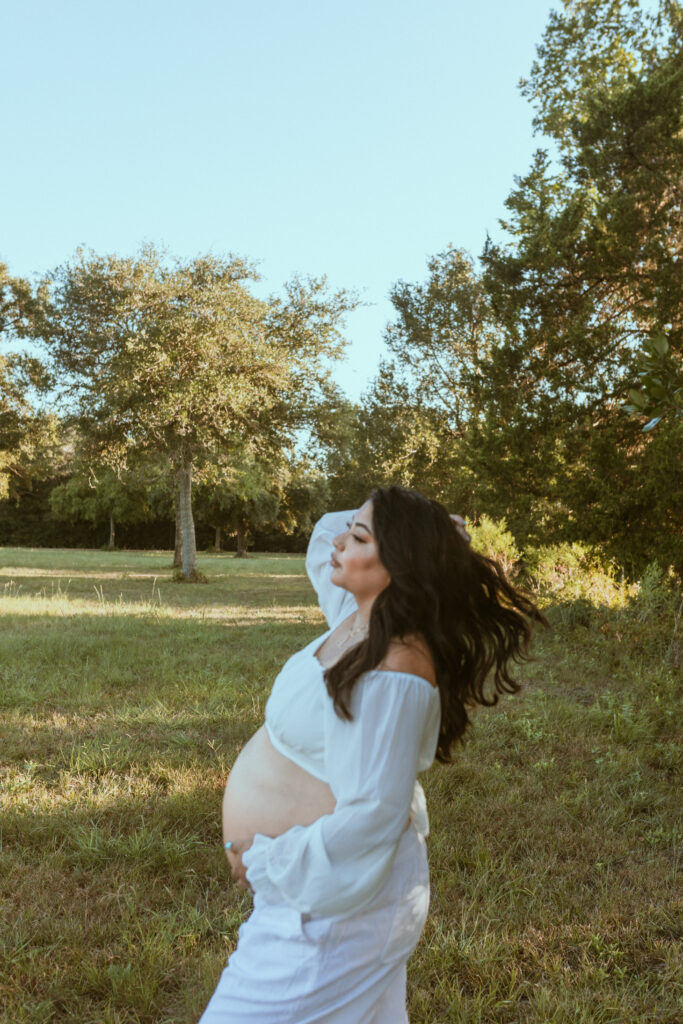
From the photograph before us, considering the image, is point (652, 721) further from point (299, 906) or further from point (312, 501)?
point (312, 501)

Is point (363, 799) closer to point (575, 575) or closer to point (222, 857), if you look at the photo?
point (222, 857)

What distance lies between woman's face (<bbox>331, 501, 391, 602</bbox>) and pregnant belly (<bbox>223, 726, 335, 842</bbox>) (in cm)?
43

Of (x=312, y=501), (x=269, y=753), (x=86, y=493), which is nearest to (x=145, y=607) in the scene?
(x=269, y=753)

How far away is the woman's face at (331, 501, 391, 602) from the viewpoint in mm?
1475

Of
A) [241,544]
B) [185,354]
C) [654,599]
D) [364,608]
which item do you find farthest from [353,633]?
[241,544]

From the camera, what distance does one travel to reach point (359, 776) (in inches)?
48.9

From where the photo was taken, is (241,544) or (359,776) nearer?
(359,776)

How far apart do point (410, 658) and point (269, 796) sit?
53 centimetres

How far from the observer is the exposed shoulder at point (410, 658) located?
1.32 m

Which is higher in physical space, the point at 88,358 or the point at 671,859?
the point at 88,358

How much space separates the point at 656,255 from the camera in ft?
33.9

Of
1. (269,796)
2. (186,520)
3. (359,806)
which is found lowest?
(269,796)

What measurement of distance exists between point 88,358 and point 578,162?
45.7ft

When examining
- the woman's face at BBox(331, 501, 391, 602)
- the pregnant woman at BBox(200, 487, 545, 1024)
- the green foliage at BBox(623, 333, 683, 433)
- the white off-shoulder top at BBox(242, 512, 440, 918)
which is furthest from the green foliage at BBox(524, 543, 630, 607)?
the white off-shoulder top at BBox(242, 512, 440, 918)
